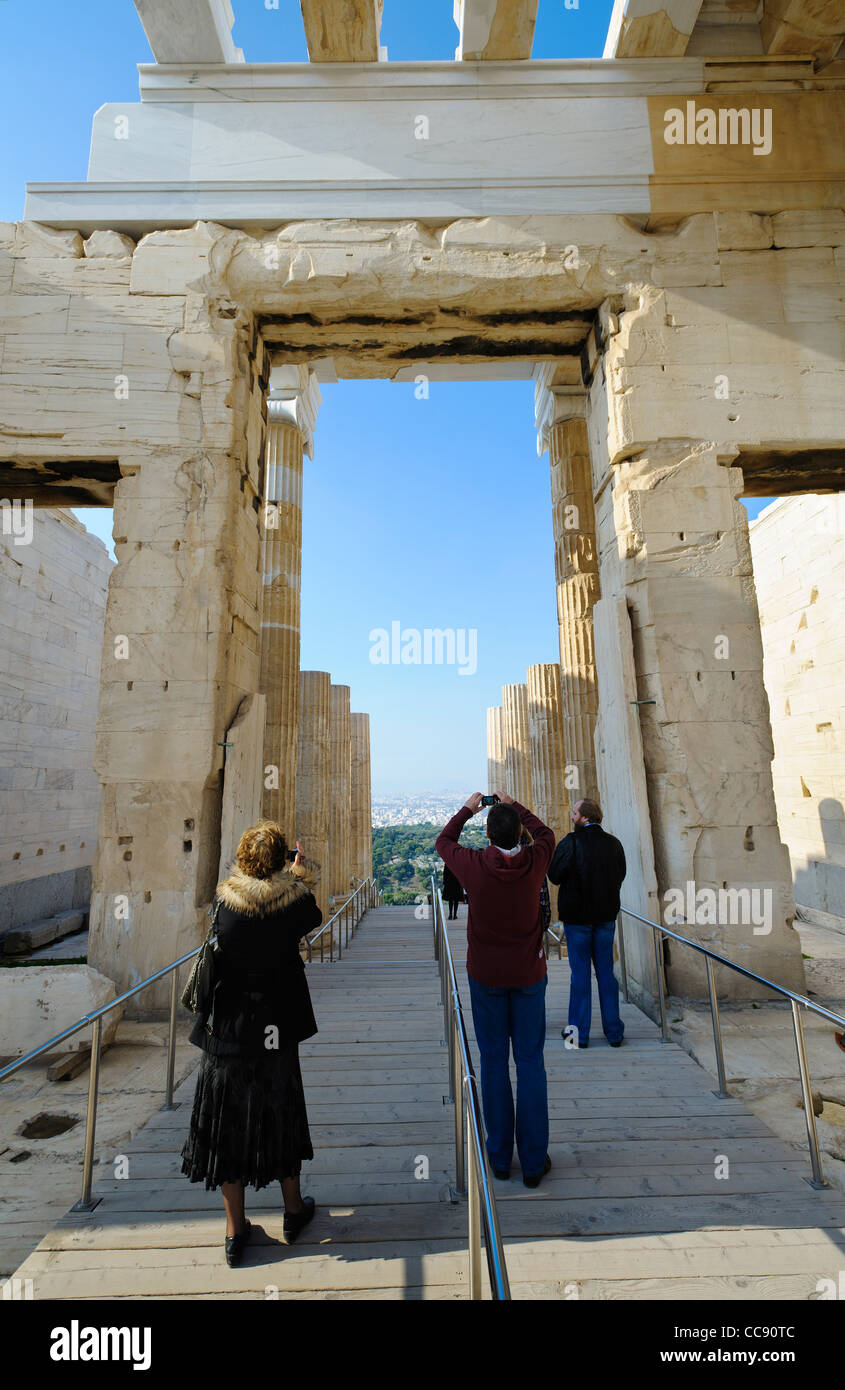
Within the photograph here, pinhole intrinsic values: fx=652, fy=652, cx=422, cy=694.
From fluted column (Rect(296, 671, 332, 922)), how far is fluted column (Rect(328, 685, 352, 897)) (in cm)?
178

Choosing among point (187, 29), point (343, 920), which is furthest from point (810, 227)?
point (343, 920)

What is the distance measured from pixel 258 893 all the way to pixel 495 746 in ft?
63.1

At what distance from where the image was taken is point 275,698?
11727 mm

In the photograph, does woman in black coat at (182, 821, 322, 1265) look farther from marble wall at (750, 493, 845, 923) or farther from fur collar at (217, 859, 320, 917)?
marble wall at (750, 493, 845, 923)

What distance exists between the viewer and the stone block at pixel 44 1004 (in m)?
5.46

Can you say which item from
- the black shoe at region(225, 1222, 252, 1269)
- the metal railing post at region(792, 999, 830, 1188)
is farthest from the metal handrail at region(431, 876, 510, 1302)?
the metal railing post at region(792, 999, 830, 1188)

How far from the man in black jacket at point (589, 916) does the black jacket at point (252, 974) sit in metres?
2.48

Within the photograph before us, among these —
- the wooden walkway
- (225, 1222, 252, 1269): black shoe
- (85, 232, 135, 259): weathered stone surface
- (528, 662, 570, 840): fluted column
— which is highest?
(85, 232, 135, 259): weathered stone surface

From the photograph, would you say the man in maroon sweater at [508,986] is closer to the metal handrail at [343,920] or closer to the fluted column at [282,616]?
the metal handrail at [343,920]

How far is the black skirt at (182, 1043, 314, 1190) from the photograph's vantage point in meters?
2.77

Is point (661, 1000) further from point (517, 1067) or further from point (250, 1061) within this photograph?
point (250, 1061)

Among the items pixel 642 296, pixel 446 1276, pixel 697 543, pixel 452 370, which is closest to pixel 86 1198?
pixel 446 1276

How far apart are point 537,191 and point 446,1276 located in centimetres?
906
